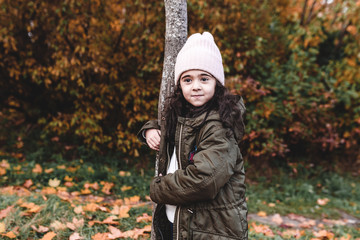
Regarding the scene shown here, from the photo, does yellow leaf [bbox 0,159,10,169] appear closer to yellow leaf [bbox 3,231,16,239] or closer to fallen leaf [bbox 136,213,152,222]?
yellow leaf [bbox 3,231,16,239]

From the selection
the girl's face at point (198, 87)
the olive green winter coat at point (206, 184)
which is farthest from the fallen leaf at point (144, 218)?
the girl's face at point (198, 87)

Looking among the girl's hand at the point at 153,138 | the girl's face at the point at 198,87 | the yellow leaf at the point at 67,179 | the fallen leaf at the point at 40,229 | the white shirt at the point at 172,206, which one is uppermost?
the girl's face at the point at 198,87

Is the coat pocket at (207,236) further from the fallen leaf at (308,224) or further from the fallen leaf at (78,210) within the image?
the fallen leaf at (308,224)

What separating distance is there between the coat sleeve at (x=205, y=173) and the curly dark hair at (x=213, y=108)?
0.08 m

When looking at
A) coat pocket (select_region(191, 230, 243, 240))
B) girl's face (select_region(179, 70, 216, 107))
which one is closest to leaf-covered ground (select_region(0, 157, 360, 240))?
coat pocket (select_region(191, 230, 243, 240))

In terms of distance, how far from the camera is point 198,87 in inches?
66.8

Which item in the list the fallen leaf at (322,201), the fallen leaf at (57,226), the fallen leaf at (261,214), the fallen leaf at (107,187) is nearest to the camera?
the fallen leaf at (57,226)

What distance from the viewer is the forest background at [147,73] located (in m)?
4.21

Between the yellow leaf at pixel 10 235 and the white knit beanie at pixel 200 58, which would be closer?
the white knit beanie at pixel 200 58

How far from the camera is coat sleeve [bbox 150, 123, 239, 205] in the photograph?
1.47 meters

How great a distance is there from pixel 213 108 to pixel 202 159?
1.21ft

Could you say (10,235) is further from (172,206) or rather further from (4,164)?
(4,164)

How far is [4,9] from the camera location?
4133 mm

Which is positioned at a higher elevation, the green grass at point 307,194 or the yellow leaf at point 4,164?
the yellow leaf at point 4,164
